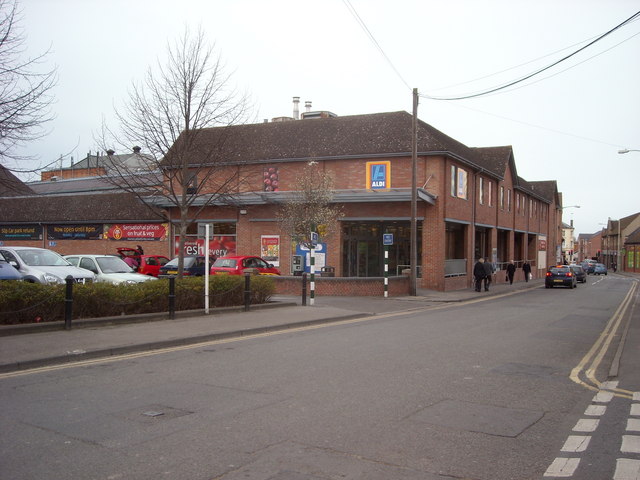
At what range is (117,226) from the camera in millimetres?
38062

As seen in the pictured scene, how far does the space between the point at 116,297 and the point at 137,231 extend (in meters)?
25.0

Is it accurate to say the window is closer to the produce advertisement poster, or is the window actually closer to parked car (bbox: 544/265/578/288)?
parked car (bbox: 544/265/578/288)

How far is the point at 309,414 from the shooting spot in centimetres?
634

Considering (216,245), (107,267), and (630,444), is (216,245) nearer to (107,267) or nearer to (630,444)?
(107,267)

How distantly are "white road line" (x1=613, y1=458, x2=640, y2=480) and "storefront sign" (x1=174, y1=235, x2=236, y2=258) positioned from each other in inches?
1179

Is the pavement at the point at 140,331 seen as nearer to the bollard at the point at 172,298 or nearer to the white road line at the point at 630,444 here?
the bollard at the point at 172,298

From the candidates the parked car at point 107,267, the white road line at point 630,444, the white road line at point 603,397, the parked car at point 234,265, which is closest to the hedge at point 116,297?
the parked car at point 107,267

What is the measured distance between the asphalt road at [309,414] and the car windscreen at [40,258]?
27.1ft

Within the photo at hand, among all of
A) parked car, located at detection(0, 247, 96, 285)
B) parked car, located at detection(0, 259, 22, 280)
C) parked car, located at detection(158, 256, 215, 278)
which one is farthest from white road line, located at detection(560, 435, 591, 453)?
parked car, located at detection(158, 256, 215, 278)

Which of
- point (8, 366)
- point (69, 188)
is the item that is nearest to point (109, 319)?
point (8, 366)

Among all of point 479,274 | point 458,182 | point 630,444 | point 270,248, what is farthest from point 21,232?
point 630,444

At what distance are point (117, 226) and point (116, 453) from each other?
35.0 meters

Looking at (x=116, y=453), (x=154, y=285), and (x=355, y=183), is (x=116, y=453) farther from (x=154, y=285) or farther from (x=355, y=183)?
(x=355, y=183)

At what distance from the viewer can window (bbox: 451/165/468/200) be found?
31.2 metres
